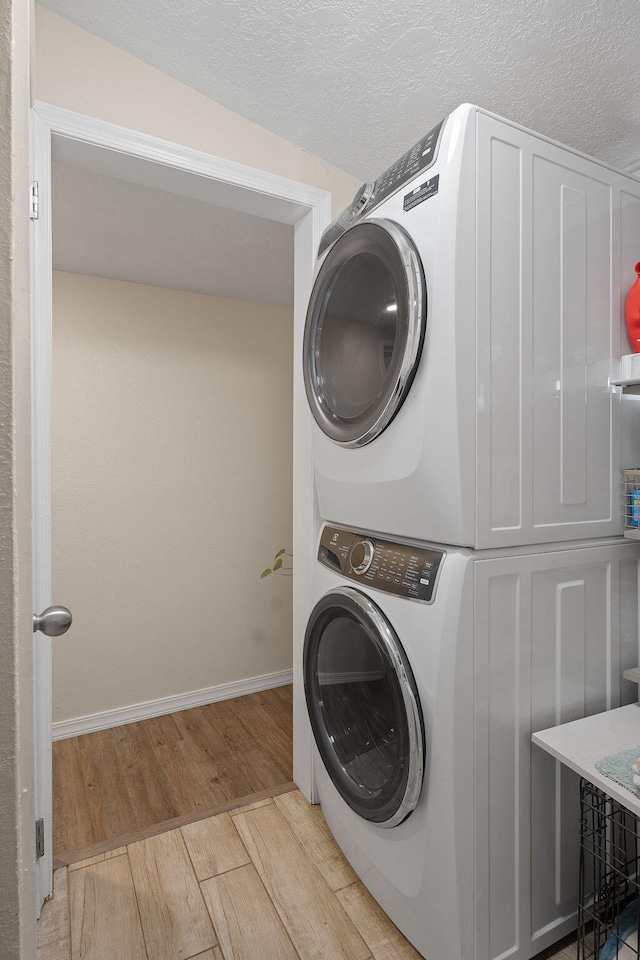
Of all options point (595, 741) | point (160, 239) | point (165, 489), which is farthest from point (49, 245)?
point (595, 741)

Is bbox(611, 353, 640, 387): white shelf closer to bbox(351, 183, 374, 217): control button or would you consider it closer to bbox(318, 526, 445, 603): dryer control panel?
bbox(318, 526, 445, 603): dryer control panel

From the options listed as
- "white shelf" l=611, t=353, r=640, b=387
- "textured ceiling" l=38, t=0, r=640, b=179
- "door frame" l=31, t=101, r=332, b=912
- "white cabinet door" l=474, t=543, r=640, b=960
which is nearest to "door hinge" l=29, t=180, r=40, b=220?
"door frame" l=31, t=101, r=332, b=912

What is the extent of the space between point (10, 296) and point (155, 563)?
8.23 feet

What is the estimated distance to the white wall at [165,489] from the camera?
2.52 m

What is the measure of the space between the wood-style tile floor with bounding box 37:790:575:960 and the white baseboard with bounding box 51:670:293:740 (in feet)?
3.26

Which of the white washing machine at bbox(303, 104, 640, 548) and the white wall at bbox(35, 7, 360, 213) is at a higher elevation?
the white wall at bbox(35, 7, 360, 213)

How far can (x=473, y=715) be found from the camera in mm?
1125

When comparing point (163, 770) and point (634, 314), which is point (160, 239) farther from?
point (163, 770)

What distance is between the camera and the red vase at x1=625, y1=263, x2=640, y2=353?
1345 mm

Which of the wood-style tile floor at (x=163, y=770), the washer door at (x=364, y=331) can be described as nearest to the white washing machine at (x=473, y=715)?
the washer door at (x=364, y=331)

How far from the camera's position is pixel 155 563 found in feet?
8.94

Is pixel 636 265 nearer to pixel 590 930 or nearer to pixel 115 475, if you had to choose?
pixel 590 930

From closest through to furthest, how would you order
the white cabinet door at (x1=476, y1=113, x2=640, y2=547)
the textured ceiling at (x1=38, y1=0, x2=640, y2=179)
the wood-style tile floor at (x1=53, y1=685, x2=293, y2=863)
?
the white cabinet door at (x1=476, y1=113, x2=640, y2=547)
the textured ceiling at (x1=38, y1=0, x2=640, y2=179)
the wood-style tile floor at (x1=53, y1=685, x2=293, y2=863)

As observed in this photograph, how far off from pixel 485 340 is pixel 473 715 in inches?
32.6
